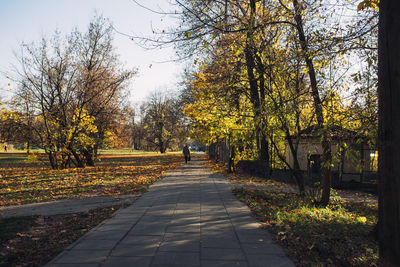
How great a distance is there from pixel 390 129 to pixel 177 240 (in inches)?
128

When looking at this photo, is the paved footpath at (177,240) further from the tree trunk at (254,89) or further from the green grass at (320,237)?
the tree trunk at (254,89)

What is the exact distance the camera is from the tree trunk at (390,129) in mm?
2934

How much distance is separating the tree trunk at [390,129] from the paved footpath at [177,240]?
1229 mm

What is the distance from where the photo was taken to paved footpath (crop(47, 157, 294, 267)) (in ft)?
12.2

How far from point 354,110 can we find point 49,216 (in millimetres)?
7091

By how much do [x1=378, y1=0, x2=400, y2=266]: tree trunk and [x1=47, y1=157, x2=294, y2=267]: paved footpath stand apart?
4.03 feet

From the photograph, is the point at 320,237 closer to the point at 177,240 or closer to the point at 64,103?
the point at 177,240

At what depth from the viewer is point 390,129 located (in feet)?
9.77

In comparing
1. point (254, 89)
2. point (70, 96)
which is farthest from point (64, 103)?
point (254, 89)

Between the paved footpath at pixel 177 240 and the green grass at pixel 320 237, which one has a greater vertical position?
the green grass at pixel 320 237

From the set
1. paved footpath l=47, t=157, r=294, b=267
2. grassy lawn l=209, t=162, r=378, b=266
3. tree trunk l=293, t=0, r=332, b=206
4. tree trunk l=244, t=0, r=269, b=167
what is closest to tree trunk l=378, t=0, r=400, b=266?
grassy lawn l=209, t=162, r=378, b=266

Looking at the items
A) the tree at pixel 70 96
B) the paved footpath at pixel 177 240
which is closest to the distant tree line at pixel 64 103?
the tree at pixel 70 96

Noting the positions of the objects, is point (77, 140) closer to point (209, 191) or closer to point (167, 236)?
point (209, 191)

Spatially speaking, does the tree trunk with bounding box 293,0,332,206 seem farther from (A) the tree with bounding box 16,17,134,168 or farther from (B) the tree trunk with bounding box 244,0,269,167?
(A) the tree with bounding box 16,17,134,168
